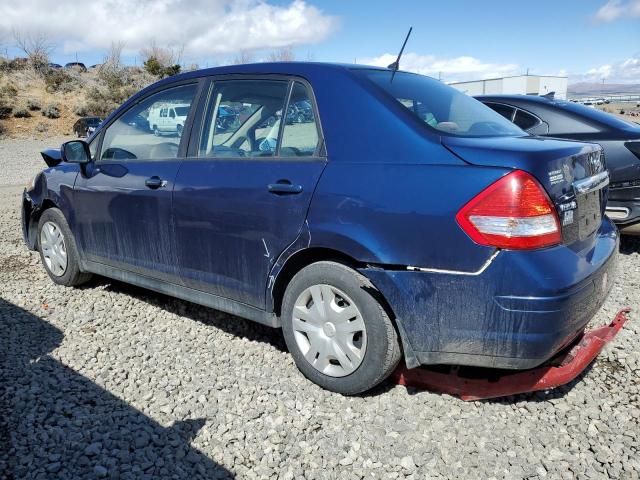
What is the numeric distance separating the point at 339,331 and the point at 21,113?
36.7 meters

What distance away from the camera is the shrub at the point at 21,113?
3369cm

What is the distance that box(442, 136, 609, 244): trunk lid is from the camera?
2498 millimetres

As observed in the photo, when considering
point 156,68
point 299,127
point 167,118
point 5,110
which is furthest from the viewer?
point 156,68

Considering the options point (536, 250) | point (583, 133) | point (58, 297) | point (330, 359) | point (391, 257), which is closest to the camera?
point (536, 250)

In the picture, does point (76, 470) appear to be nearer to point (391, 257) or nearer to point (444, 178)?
point (391, 257)

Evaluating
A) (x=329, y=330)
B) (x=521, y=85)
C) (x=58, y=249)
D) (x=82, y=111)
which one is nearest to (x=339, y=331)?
(x=329, y=330)

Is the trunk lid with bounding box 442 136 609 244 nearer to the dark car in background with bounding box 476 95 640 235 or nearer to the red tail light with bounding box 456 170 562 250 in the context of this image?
the red tail light with bounding box 456 170 562 250

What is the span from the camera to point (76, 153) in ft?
14.4

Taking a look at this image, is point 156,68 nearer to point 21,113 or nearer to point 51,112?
point 51,112

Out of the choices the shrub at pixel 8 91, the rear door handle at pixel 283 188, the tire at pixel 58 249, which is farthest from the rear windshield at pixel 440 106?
the shrub at pixel 8 91

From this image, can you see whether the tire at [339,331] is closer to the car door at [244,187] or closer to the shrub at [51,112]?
the car door at [244,187]

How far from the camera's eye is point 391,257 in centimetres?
269

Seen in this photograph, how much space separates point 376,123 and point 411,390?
1.50 m

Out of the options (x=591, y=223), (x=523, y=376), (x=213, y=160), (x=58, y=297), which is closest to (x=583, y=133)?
(x=591, y=223)
